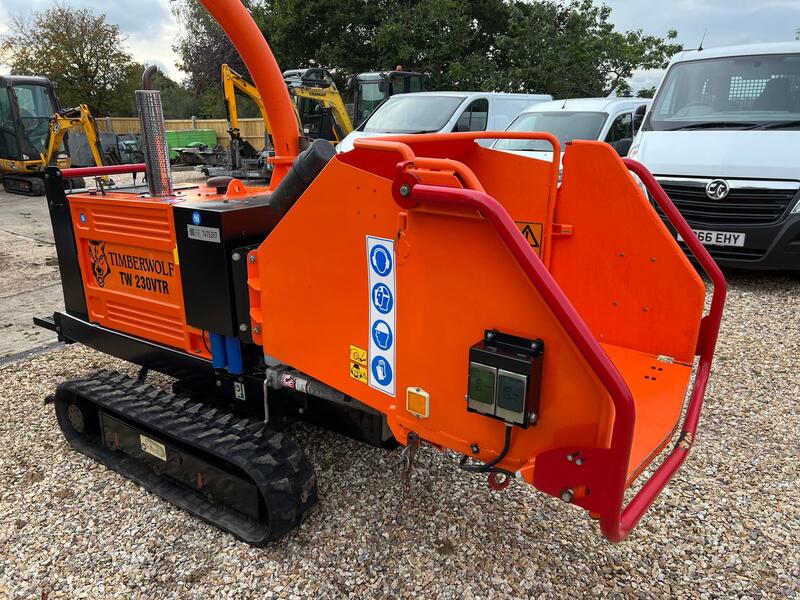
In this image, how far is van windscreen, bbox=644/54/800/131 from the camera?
20.8ft

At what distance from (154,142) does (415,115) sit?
308 inches

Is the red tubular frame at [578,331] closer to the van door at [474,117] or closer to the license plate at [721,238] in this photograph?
the license plate at [721,238]

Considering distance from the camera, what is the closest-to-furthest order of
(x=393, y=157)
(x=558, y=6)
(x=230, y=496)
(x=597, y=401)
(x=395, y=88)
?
1. (x=597, y=401)
2. (x=393, y=157)
3. (x=230, y=496)
4. (x=395, y=88)
5. (x=558, y=6)

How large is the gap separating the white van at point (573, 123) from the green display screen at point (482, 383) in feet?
22.7

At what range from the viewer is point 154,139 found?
305 centimetres

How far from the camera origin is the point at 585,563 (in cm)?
253

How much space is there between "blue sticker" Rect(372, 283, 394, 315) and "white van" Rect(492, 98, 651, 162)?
6683mm

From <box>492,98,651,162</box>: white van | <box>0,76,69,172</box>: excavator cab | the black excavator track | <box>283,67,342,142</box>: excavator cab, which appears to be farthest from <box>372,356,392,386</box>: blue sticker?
<box>0,76,69,172</box>: excavator cab

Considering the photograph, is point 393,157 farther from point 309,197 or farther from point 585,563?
point 585,563

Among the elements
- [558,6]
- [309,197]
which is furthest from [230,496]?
[558,6]

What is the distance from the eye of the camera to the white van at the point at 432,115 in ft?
33.3

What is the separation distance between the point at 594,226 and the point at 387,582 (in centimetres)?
178

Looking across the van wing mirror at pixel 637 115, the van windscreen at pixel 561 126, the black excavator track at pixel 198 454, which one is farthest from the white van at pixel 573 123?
the black excavator track at pixel 198 454

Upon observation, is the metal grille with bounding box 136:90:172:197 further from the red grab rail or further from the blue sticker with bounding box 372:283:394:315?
the red grab rail
